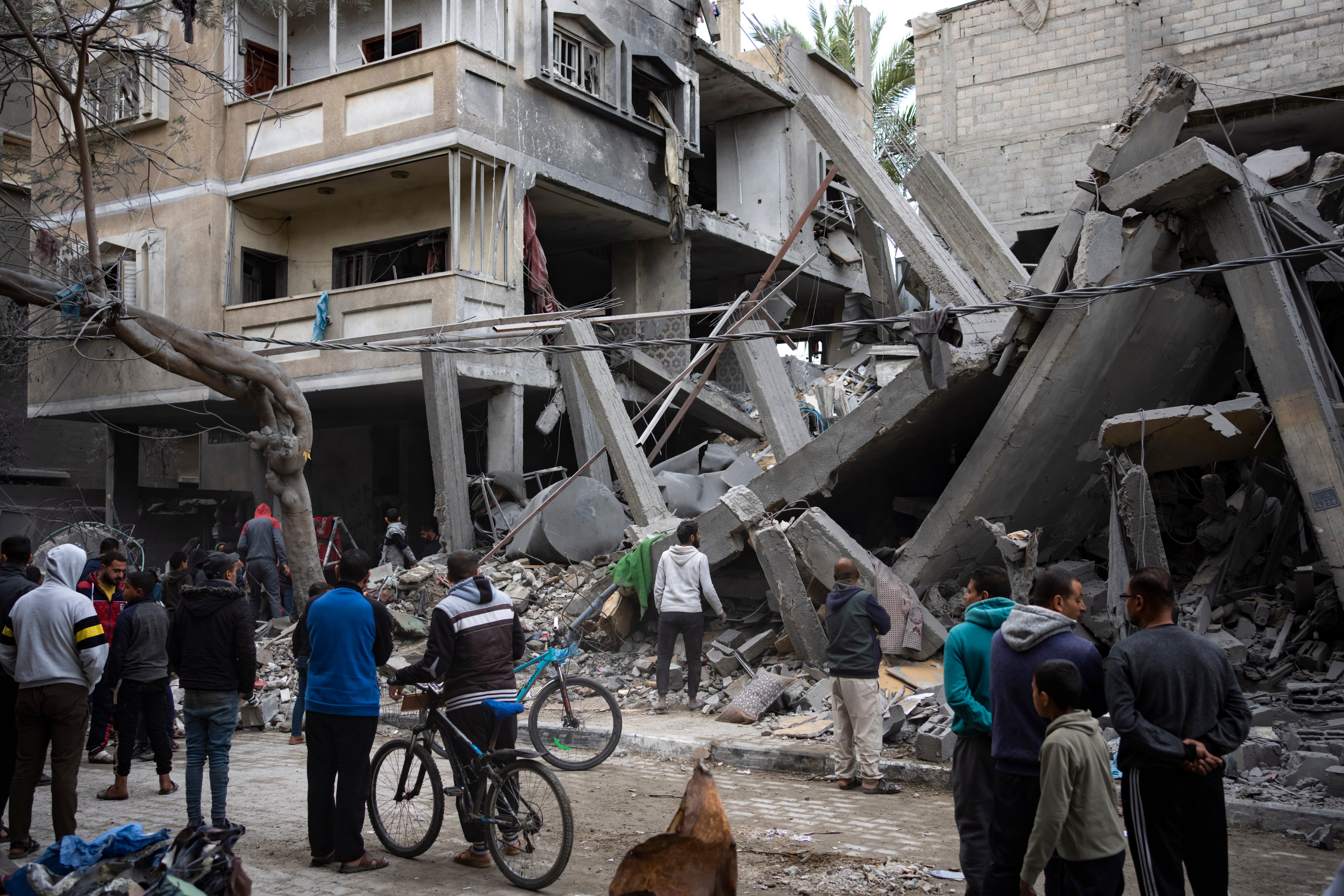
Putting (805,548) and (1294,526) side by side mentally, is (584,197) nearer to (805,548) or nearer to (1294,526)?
(805,548)

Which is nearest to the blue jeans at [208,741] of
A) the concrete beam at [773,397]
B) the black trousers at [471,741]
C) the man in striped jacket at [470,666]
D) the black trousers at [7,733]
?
the black trousers at [7,733]

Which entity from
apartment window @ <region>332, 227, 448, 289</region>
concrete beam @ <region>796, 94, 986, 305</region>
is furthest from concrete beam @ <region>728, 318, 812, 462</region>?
apartment window @ <region>332, 227, 448, 289</region>

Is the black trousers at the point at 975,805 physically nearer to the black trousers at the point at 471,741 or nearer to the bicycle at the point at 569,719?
the black trousers at the point at 471,741

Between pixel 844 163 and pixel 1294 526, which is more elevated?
pixel 844 163

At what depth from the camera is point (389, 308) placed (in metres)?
15.7

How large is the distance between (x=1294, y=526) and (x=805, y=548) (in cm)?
460

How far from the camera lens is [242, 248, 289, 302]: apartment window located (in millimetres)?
17891

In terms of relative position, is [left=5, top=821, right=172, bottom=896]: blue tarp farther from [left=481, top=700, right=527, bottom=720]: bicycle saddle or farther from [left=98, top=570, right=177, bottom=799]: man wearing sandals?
[left=98, top=570, right=177, bottom=799]: man wearing sandals

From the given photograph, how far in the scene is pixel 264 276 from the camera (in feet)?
60.1

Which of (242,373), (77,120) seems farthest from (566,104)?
(77,120)

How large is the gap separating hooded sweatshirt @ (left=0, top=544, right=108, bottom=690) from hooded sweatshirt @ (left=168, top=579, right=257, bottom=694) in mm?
412

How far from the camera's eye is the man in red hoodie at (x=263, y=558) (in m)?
13.6

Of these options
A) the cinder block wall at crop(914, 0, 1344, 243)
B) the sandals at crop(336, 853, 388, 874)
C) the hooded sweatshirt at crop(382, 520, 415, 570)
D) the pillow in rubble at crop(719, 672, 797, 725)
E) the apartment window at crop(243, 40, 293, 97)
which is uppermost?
the apartment window at crop(243, 40, 293, 97)

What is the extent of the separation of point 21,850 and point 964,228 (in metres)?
9.59
